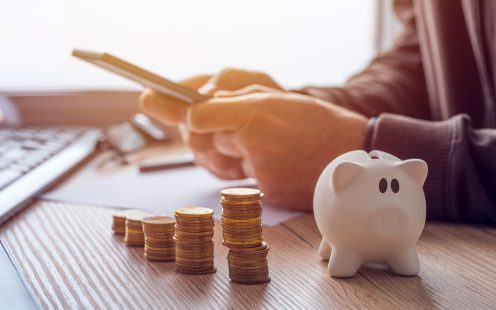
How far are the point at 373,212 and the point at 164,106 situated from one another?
450 mm

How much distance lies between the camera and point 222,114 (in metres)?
0.85

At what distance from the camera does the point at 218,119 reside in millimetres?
849

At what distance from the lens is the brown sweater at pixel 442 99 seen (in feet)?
2.59

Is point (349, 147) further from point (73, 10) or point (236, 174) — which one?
point (73, 10)

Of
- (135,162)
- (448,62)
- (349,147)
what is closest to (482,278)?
(349,147)

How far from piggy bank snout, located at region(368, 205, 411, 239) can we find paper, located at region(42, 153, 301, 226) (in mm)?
225

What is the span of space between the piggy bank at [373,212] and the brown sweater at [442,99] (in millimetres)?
201

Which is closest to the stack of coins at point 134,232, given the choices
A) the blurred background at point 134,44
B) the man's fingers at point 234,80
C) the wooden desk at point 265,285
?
the wooden desk at point 265,285

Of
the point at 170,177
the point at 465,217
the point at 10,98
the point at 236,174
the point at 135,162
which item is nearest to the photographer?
the point at 465,217

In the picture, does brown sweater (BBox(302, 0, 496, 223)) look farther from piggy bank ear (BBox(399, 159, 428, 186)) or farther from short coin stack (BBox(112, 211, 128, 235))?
short coin stack (BBox(112, 211, 128, 235))

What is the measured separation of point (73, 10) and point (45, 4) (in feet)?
0.21

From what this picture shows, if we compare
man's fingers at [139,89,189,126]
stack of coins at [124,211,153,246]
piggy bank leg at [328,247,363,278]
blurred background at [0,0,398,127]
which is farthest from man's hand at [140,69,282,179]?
blurred background at [0,0,398,127]

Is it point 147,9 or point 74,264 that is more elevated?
point 147,9

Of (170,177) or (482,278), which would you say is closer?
(482,278)
